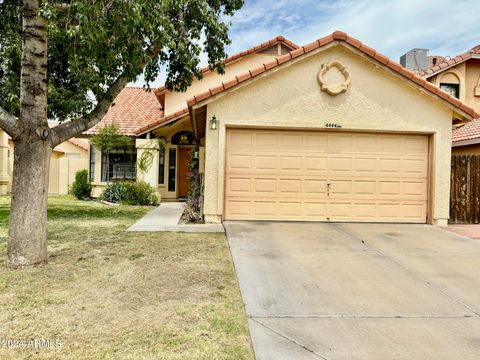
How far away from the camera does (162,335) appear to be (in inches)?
127

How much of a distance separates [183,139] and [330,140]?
28.3 ft

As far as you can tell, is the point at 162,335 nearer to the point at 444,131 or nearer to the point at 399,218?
the point at 399,218

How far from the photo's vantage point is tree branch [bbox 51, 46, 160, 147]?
18.6 feet

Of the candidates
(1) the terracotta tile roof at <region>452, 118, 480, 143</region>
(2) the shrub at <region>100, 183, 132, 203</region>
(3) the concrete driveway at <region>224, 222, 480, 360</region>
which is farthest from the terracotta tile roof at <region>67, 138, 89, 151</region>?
(1) the terracotta tile roof at <region>452, 118, 480, 143</region>

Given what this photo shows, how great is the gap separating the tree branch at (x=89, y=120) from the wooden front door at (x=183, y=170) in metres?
9.39

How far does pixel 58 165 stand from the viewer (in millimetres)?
23219

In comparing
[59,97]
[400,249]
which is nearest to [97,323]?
[400,249]

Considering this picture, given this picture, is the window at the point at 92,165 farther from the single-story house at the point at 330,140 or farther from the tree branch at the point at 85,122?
the tree branch at the point at 85,122

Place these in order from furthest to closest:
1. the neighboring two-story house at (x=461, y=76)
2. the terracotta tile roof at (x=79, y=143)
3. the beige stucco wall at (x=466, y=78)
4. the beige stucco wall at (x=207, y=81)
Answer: the terracotta tile roof at (x=79, y=143)
the beige stucco wall at (x=207, y=81)
the beige stucco wall at (x=466, y=78)
the neighboring two-story house at (x=461, y=76)

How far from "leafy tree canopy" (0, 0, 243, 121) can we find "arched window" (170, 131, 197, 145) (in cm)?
737

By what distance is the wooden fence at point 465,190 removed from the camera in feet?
33.2

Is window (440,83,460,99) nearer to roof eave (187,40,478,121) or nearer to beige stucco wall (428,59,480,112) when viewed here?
beige stucco wall (428,59,480,112)

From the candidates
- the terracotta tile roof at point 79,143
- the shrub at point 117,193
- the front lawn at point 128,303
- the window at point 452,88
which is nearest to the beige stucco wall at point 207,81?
the shrub at point 117,193

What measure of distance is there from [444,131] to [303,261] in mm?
6370
